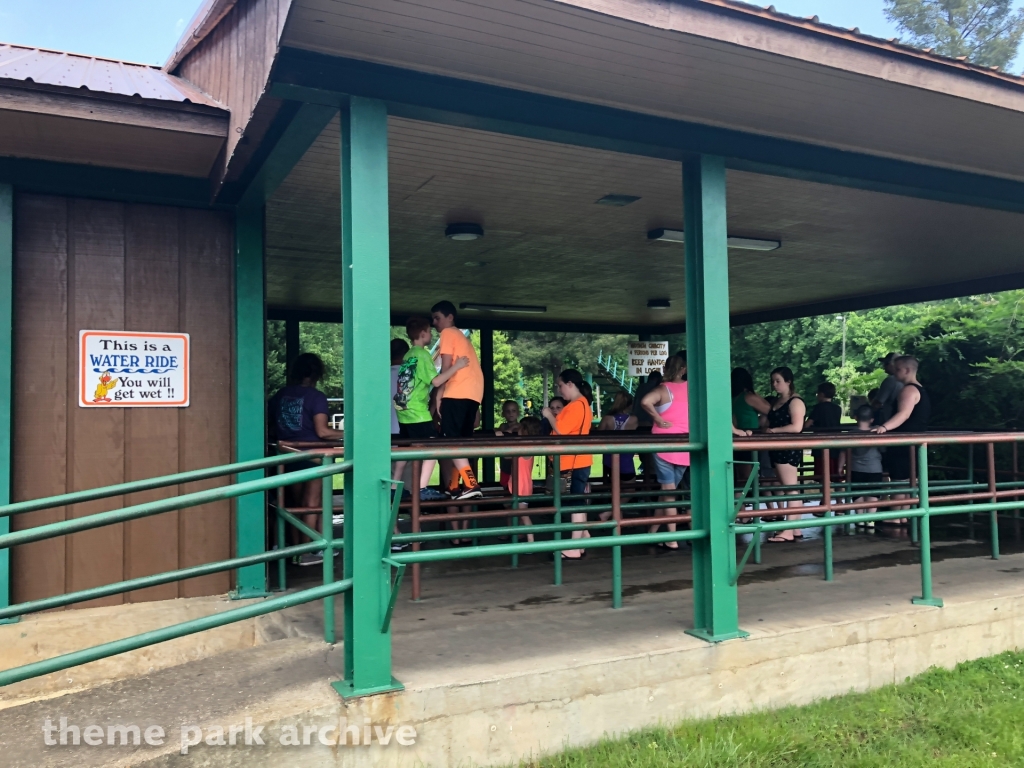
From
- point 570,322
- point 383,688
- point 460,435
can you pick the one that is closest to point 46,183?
point 460,435

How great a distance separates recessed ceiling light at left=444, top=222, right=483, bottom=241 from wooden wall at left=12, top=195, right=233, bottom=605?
176 cm

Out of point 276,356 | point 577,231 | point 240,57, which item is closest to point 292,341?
point 577,231

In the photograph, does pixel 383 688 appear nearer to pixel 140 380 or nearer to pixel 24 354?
pixel 140 380

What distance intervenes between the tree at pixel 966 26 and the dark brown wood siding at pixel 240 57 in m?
37.4

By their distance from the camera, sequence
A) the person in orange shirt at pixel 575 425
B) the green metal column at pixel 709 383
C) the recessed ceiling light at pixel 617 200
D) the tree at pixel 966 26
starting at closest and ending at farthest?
the green metal column at pixel 709 383
the recessed ceiling light at pixel 617 200
the person in orange shirt at pixel 575 425
the tree at pixel 966 26

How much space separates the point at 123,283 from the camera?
13.7 ft

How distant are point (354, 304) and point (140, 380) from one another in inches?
77.0

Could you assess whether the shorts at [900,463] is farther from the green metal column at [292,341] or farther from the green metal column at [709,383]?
the green metal column at [292,341]

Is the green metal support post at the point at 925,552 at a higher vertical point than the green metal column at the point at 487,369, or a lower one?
lower

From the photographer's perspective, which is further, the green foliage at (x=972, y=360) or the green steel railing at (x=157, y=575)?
the green foliage at (x=972, y=360)

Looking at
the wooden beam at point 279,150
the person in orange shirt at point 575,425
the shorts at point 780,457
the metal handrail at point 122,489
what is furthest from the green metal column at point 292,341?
the metal handrail at point 122,489

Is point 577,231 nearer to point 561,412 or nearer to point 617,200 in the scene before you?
point 617,200

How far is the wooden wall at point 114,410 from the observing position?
3967mm

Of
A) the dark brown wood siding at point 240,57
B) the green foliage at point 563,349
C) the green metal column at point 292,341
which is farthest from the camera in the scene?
the green foliage at point 563,349
